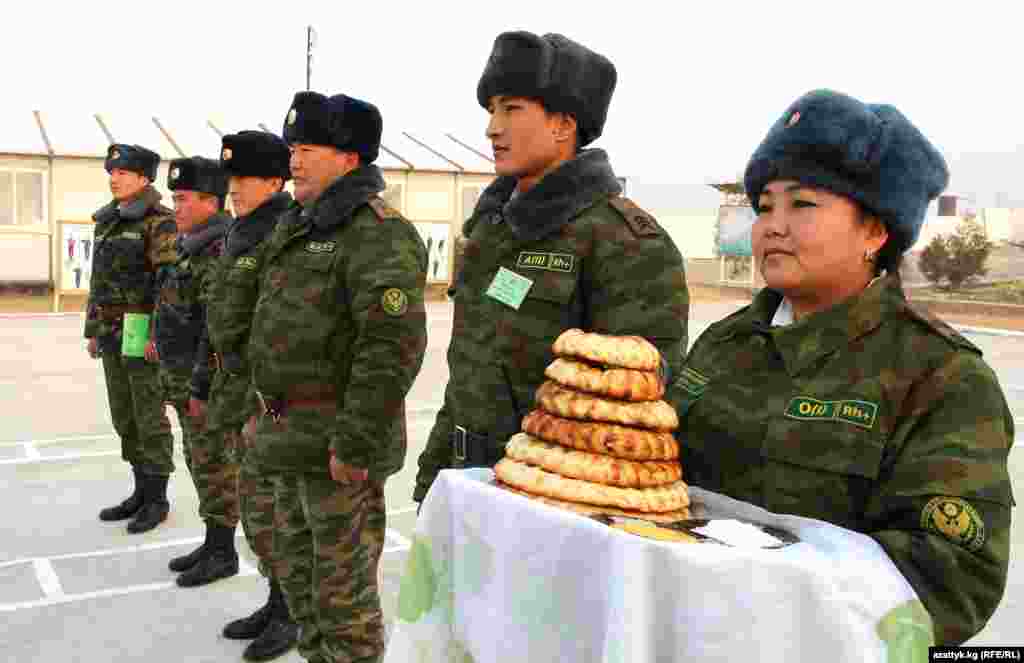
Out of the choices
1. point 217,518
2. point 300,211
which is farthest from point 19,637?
point 300,211

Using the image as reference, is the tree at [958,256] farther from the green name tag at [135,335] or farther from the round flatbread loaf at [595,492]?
the round flatbread loaf at [595,492]

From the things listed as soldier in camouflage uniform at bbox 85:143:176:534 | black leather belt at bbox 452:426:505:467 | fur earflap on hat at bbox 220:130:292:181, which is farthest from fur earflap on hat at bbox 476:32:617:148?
soldier in camouflage uniform at bbox 85:143:176:534

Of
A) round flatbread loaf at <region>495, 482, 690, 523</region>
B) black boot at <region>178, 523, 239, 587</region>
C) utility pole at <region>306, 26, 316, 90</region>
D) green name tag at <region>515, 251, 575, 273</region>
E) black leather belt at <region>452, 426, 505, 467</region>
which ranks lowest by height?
black boot at <region>178, 523, 239, 587</region>

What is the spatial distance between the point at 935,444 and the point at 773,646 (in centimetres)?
40

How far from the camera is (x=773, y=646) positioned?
1.14 metres

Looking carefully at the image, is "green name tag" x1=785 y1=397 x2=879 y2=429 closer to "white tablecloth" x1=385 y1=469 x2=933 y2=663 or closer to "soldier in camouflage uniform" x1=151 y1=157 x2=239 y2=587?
"white tablecloth" x1=385 y1=469 x2=933 y2=663

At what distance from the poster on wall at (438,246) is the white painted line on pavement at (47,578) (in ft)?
61.2

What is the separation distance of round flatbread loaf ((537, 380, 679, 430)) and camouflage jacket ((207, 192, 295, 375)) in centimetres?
234

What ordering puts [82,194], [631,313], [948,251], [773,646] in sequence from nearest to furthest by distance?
[773,646], [631,313], [82,194], [948,251]

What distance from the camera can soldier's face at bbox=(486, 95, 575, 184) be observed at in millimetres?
2381

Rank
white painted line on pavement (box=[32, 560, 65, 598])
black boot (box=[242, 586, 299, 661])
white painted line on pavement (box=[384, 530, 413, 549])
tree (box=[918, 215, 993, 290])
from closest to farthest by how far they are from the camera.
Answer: black boot (box=[242, 586, 299, 661])
white painted line on pavement (box=[32, 560, 65, 598])
white painted line on pavement (box=[384, 530, 413, 549])
tree (box=[918, 215, 993, 290])

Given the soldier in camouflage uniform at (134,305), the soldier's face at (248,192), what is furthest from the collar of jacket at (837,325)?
the soldier in camouflage uniform at (134,305)

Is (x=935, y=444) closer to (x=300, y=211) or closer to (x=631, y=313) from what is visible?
(x=631, y=313)

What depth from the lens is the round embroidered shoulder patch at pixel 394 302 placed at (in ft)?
9.58
